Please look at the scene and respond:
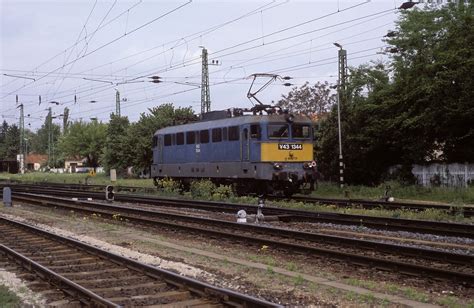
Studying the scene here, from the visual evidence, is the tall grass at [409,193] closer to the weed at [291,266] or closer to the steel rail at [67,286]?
the weed at [291,266]

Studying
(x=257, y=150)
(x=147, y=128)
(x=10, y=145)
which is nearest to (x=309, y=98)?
(x=147, y=128)

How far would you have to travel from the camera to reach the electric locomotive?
23228 mm

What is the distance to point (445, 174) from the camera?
27.2 m

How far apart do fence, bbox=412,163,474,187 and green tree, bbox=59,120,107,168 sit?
192ft

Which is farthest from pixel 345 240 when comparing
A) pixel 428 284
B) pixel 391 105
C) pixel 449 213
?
pixel 391 105

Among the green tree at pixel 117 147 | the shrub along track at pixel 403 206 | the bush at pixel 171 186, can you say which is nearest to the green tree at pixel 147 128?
the green tree at pixel 117 147

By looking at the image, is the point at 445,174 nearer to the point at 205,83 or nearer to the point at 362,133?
the point at 362,133

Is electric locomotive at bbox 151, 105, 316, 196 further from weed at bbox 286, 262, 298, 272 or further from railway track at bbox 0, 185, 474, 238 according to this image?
weed at bbox 286, 262, 298, 272

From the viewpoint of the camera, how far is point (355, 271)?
30.4 ft

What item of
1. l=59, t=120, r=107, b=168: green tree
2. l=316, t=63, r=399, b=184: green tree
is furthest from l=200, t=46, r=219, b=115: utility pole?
l=59, t=120, r=107, b=168: green tree

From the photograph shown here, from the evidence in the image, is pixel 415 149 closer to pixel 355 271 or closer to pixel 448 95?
pixel 448 95

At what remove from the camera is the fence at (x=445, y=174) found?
85.8 ft

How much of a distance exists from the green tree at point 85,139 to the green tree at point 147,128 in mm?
26196

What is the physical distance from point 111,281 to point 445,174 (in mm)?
22512
